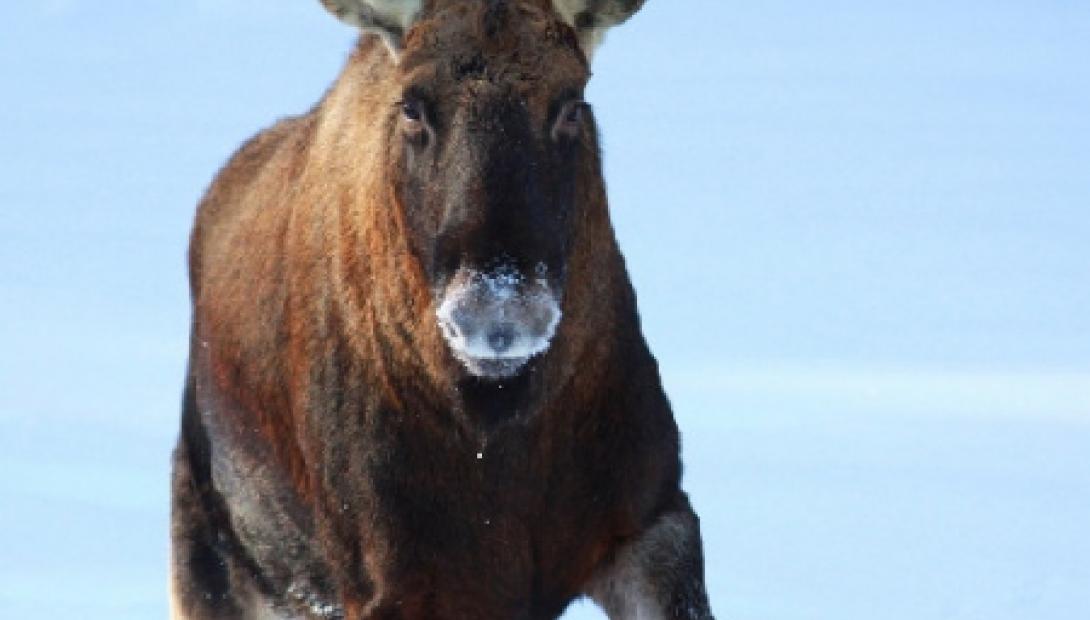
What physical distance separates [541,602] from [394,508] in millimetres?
703

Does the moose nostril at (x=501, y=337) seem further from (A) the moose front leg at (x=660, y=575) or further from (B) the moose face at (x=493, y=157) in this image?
(A) the moose front leg at (x=660, y=575)

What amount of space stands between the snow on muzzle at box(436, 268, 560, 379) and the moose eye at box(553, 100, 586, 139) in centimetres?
77

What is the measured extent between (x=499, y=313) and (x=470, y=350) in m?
0.18

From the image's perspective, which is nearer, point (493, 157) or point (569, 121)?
point (493, 157)

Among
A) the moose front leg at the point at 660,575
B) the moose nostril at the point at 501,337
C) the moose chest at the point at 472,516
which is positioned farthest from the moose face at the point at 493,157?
the moose front leg at the point at 660,575

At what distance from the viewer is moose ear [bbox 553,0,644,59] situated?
372 inches

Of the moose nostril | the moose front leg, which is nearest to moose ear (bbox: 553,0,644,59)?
the moose nostril

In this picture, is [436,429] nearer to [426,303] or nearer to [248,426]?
[426,303]

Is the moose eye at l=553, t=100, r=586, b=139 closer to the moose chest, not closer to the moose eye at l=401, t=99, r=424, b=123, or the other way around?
the moose eye at l=401, t=99, r=424, b=123

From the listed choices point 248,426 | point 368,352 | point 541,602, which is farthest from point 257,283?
point 541,602

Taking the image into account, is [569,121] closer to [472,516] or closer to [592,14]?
[592,14]

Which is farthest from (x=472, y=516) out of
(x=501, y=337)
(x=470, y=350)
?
(x=501, y=337)

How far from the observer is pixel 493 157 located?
8.66 m

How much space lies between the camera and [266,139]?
12578 mm
